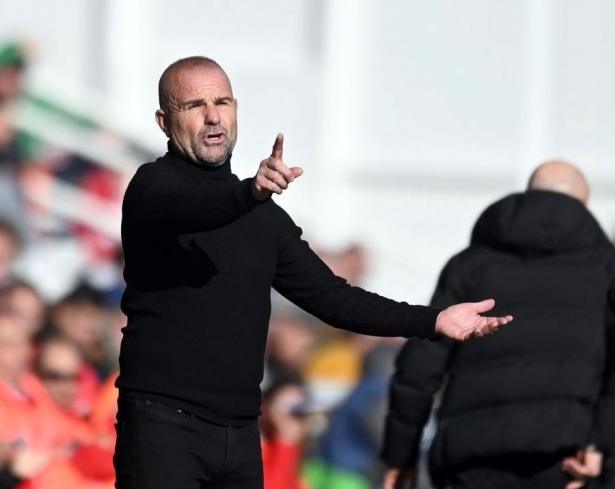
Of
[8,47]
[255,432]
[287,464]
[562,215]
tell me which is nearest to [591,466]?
[562,215]

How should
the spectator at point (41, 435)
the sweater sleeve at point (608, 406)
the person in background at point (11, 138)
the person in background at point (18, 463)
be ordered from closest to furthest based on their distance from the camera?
1. the sweater sleeve at point (608, 406)
2. the person in background at point (18, 463)
3. the spectator at point (41, 435)
4. the person in background at point (11, 138)

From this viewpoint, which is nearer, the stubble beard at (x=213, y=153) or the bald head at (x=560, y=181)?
the stubble beard at (x=213, y=153)

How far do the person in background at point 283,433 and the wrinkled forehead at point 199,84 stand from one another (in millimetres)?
3542

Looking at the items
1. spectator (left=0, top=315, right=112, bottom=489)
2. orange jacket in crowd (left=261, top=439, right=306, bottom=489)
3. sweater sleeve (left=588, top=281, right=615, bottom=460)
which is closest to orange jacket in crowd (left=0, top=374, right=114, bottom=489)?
spectator (left=0, top=315, right=112, bottom=489)

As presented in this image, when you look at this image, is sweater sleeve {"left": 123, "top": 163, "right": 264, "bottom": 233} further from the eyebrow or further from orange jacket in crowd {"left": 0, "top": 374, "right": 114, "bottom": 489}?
orange jacket in crowd {"left": 0, "top": 374, "right": 114, "bottom": 489}

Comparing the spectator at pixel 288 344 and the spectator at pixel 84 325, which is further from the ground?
the spectator at pixel 84 325

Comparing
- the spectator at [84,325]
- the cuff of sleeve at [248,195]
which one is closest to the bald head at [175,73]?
the cuff of sleeve at [248,195]

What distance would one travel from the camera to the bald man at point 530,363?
5.36m

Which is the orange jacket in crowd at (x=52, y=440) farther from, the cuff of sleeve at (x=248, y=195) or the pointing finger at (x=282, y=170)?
the pointing finger at (x=282, y=170)

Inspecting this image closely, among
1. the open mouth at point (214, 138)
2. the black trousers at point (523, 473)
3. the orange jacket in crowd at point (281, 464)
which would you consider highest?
the open mouth at point (214, 138)

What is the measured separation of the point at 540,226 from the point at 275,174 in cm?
188

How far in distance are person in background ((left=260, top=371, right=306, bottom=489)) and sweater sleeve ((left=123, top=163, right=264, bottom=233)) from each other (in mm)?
3569

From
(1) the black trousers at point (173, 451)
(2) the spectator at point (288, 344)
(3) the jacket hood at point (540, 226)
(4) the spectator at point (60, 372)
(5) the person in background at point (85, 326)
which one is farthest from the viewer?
(2) the spectator at point (288, 344)

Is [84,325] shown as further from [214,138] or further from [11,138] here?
[214,138]
